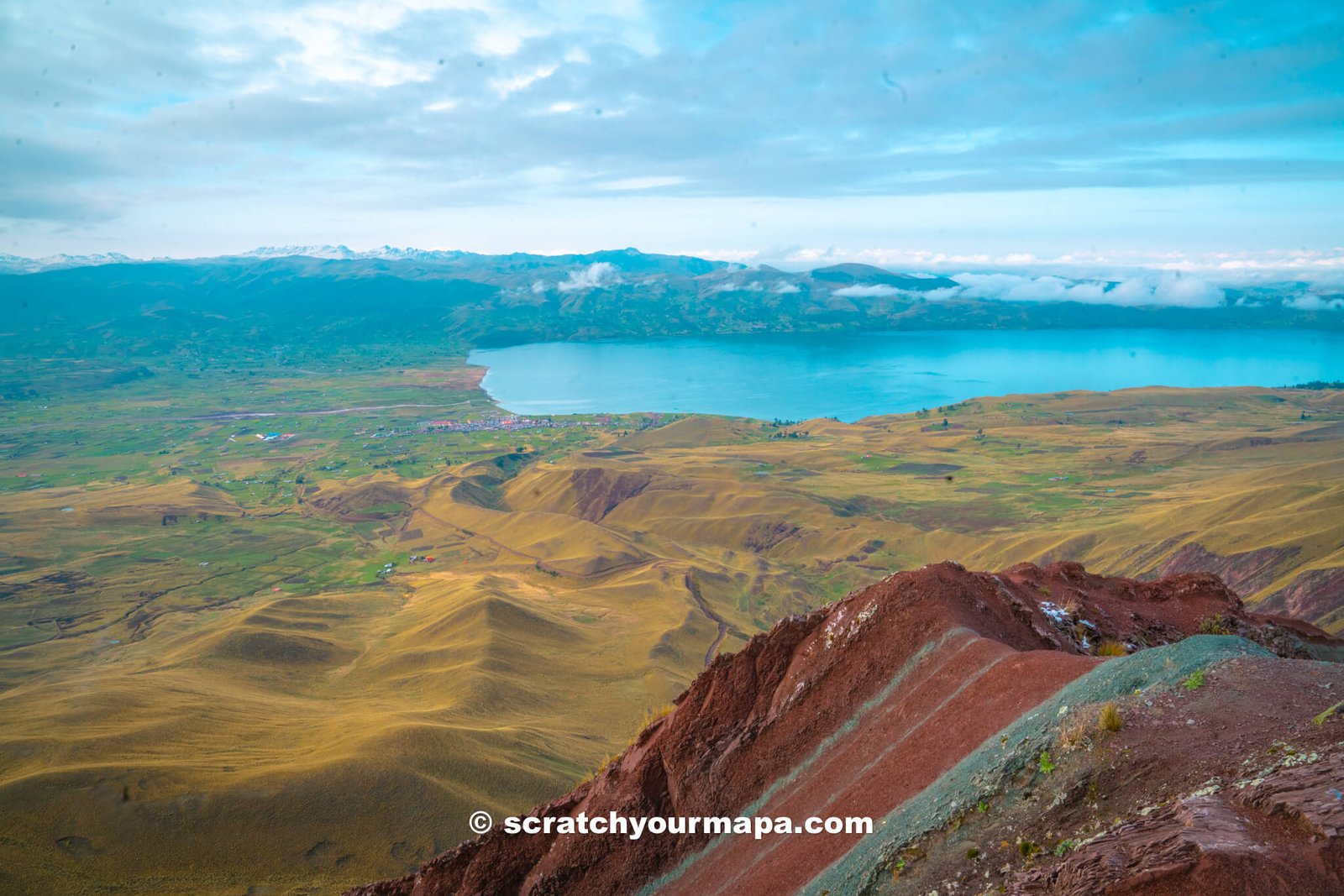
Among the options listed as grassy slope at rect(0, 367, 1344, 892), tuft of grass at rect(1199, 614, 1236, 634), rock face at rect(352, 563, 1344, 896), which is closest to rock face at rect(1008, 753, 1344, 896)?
rock face at rect(352, 563, 1344, 896)

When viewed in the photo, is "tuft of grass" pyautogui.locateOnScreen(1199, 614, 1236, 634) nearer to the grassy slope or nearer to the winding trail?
the grassy slope

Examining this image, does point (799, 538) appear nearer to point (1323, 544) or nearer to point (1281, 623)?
point (1323, 544)

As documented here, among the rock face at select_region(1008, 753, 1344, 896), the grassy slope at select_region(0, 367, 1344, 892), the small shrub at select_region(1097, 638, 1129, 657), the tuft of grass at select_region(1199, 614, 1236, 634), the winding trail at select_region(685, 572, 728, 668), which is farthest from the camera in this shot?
the winding trail at select_region(685, 572, 728, 668)

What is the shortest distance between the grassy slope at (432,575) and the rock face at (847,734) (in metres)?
20.1

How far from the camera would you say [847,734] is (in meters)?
20.1

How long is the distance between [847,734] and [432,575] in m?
88.0

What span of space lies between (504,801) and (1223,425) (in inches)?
7674

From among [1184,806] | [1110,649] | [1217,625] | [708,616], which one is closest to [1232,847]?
[1184,806]

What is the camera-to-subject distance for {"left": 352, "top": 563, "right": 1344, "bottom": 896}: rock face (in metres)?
16.0

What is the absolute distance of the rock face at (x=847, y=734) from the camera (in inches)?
630

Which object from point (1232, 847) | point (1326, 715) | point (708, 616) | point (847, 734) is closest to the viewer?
point (1232, 847)

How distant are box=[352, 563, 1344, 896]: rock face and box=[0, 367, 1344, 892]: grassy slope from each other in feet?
65.9

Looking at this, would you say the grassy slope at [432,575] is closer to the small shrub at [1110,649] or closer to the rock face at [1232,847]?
the small shrub at [1110,649]

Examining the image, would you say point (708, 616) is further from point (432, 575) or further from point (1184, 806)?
point (1184, 806)
